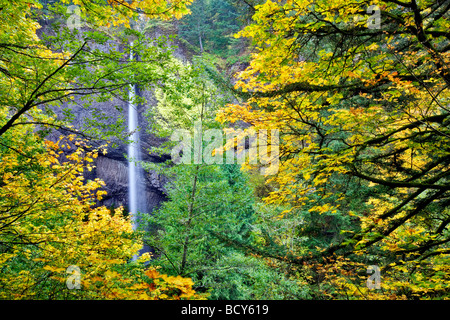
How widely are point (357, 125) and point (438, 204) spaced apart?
6.80ft

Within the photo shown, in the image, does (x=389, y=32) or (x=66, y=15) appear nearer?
(x=66, y=15)

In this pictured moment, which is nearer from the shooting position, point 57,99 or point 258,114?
point 57,99

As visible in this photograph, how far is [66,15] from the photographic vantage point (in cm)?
227

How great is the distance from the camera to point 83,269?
9.48 feet

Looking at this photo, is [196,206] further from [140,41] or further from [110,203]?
[110,203]

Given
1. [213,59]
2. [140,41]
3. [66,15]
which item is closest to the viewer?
[66,15]

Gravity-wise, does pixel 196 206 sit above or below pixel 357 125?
below

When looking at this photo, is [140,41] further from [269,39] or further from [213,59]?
[213,59]

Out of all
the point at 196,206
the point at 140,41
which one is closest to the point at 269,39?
the point at 140,41

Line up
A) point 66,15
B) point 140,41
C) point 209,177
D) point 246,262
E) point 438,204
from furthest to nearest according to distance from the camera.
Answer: point 209,177 → point 246,262 → point 438,204 → point 140,41 → point 66,15

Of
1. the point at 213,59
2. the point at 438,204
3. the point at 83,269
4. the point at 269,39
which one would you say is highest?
the point at 213,59

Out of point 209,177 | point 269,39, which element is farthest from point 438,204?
point 209,177
